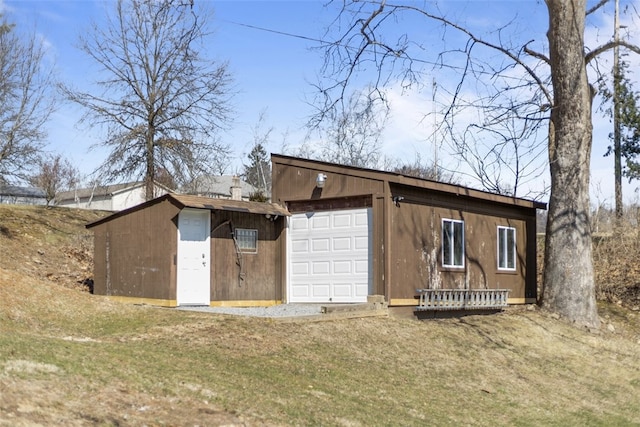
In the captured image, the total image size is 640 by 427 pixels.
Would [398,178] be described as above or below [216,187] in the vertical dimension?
below

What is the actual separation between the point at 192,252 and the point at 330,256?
3.15m

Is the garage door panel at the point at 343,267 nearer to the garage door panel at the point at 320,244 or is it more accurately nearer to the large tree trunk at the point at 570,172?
the garage door panel at the point at 320,244

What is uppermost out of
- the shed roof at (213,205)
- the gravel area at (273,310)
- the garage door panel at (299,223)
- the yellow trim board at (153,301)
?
the shed roof at (213,205)

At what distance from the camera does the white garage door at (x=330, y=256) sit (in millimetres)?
16219

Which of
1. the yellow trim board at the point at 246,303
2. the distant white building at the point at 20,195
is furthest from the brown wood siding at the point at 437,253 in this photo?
the distant white building at the point at 20,195

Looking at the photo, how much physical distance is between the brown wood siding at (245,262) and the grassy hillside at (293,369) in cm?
348

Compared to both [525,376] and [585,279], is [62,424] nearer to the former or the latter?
A: [525,376]

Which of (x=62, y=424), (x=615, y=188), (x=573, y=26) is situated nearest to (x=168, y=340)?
(x=62, y=424)

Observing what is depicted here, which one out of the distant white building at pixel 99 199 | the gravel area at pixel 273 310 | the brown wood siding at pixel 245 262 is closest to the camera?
the gravel area at pixel 273 310

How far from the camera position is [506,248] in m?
20.2

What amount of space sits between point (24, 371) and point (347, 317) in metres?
7.35

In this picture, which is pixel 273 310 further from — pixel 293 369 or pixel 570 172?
pixel 570 172

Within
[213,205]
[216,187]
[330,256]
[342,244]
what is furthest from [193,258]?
[216,187]

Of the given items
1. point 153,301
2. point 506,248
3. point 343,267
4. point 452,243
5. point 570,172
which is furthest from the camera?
point 506,248
